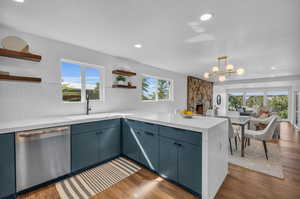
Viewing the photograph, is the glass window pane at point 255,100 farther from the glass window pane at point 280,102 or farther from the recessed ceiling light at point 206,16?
the recessed ceiling light at point 206,16

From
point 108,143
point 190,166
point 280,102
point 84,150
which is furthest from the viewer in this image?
point 280,102

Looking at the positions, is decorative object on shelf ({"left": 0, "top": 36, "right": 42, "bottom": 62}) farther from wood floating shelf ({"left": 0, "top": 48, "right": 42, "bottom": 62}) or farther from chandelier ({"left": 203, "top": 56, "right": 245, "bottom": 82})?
chandelier ({"left": 203, "top": 56, "right": 245, "bottom": 82})

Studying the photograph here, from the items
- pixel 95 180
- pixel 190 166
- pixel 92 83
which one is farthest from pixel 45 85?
pixel 190 166

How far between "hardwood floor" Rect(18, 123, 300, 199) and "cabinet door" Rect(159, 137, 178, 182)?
0.49 ft

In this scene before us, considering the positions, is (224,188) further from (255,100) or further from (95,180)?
(255,100)

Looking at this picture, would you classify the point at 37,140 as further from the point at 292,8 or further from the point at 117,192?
the point at 292,8

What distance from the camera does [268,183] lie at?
6.36ft

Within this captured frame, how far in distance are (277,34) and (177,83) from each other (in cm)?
362

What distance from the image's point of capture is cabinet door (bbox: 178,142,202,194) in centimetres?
158

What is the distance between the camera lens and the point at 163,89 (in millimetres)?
5148

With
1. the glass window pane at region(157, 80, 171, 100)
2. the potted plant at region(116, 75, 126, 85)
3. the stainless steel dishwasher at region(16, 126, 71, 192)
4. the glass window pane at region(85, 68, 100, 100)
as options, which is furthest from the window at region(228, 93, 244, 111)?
the stainless steel dishwasher at region(16, 126, 71, 192)

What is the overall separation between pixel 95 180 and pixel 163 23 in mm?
2658

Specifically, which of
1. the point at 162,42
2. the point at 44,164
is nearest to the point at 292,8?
the point at 162,42

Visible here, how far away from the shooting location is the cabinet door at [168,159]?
72.0 inches
